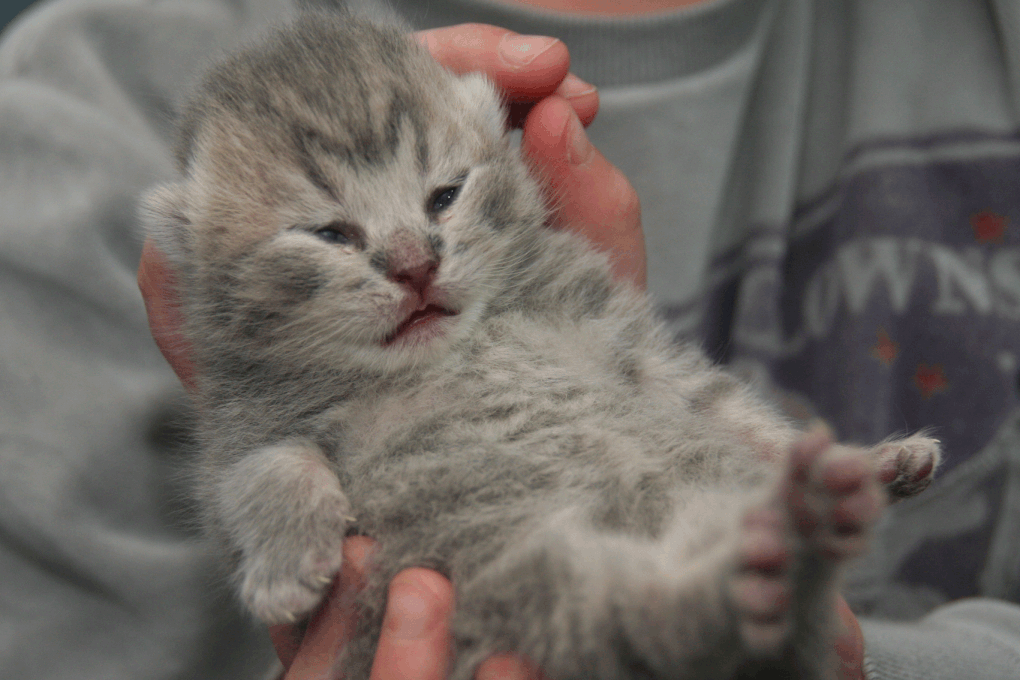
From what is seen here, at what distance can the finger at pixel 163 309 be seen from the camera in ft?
6.38

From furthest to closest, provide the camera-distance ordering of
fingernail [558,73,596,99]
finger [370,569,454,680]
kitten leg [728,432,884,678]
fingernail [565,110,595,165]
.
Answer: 1. fingernail [558,73,596,99]
2. fingernail [565,110,595,165]
3. finger [370,569,454,680]
4. kitten leg [728,432,884,678]

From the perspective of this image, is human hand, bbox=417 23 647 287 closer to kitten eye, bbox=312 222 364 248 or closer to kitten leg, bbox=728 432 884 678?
kitten eye, bbox=312 222 364 248

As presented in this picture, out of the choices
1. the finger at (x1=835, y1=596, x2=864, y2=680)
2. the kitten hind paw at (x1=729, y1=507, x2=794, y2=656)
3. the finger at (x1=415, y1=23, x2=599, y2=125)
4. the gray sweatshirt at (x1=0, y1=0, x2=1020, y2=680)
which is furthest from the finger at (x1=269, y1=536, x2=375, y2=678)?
the finger at (x1=415, y1=23, x2=599, y2=125)

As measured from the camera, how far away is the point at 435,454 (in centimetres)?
148

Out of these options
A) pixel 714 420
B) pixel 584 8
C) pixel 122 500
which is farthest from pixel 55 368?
pixel 584 8

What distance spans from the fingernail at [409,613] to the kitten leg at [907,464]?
1.13 metres

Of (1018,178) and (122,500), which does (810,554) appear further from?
(1018,178)

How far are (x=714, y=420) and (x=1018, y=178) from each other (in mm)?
1972

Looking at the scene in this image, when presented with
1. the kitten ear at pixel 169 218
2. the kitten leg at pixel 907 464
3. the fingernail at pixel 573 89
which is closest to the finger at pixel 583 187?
→ the fingernail at pixel 573 89

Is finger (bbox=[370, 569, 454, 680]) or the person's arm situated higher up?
the person's arm

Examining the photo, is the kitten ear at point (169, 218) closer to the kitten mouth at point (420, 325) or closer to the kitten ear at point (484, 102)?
the kitten mouth at point (420, 325)

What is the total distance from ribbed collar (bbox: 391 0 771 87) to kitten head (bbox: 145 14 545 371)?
1.02m

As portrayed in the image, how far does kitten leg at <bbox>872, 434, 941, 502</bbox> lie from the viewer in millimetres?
1528

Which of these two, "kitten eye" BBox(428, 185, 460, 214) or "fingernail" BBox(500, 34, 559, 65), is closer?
"kitten eye" BBox(428, 185, 460, 214)
